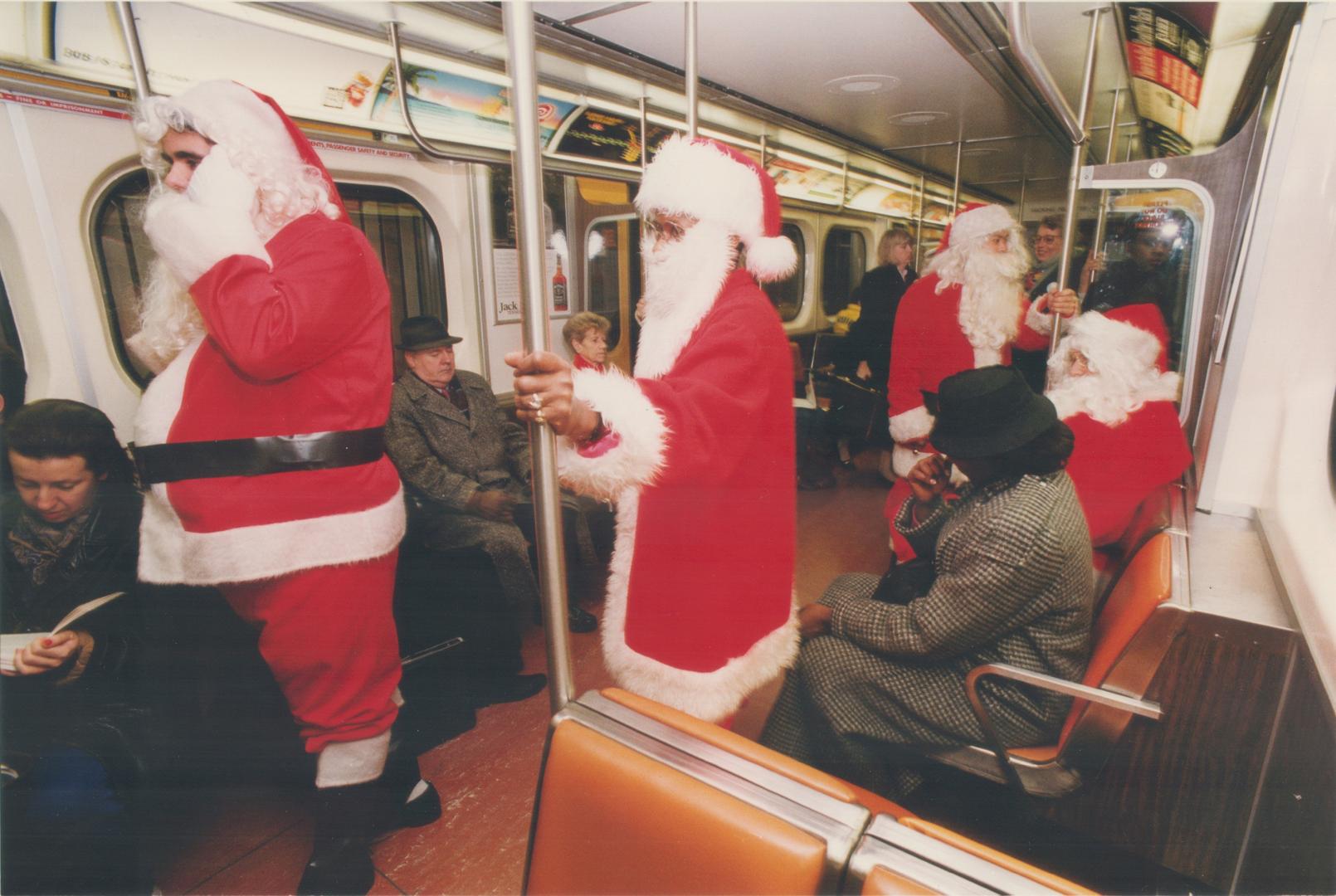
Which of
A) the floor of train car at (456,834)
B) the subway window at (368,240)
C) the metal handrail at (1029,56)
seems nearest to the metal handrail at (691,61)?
the metal handrail at (1029,56)

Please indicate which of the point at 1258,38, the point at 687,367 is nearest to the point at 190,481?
the point at 687,367

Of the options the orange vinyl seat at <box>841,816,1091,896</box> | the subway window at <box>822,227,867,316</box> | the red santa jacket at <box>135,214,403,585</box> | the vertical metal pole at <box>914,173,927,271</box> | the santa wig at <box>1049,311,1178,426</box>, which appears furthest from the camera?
the subway window at <box>822,227,867,316</box>

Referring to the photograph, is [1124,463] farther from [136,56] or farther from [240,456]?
[136,56]

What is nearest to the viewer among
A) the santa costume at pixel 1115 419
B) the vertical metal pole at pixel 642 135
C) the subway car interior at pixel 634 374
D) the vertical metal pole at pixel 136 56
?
the subway car interior at pixel 634 374

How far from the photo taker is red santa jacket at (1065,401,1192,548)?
2506 mm

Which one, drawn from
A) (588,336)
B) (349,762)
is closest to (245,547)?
(349,762)

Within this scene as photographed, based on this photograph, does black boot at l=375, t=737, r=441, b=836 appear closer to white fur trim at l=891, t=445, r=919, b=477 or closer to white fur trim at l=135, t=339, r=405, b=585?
white fur trim at l=135, t=339, r=405, b=585

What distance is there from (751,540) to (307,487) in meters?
1.11

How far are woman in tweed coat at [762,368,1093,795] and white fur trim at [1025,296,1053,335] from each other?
7.90 feet

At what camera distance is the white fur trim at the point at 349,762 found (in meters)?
1.82

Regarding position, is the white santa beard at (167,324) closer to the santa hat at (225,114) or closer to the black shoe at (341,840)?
the santa hat at (225,114)

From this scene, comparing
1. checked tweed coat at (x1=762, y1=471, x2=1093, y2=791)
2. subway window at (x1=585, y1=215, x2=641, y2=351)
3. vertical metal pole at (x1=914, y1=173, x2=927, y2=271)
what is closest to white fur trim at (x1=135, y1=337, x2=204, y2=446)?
checked tweed coat at (x1=762, y1=471, x2=1093, y2=791)

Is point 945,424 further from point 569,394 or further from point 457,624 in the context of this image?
point 457,624

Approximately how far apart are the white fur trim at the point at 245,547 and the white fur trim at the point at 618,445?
2.75ft
